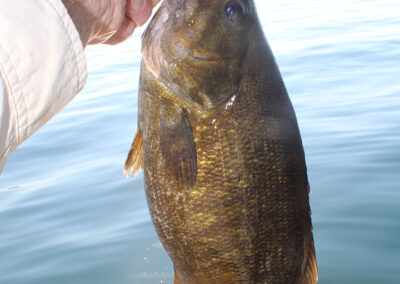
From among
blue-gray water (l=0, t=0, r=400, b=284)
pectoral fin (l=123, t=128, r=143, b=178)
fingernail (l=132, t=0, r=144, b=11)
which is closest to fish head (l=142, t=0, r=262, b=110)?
fingernail (l=132, t=0, r=144, b=11)

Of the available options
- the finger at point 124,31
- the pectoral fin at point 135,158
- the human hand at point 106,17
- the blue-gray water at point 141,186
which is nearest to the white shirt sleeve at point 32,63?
the human hand at point 106,17

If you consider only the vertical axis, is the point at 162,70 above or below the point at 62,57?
below

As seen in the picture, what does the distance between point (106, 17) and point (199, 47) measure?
383mm

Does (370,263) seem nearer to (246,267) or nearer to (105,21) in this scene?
(246,267)

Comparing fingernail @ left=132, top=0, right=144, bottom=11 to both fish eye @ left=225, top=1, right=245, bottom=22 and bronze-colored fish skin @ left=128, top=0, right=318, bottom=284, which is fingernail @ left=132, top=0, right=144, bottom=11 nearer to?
bronze-colored fish skin @ left=128, top=0, right=318, bottom=284

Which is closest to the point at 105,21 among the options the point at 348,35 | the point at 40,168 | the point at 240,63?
the point at 240,63

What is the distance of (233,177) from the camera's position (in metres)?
1.76

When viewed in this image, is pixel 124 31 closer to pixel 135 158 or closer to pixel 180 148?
pixel 135 158

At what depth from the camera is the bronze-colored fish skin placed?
5.78ft

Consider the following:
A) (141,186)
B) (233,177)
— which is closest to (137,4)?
(233,177)

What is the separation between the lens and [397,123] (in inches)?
283

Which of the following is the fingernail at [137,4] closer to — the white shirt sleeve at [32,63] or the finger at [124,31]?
the finger at [124,31]

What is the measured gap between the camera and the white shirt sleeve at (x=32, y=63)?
1192 millimetres

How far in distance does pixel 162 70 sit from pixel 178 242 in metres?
0.65
